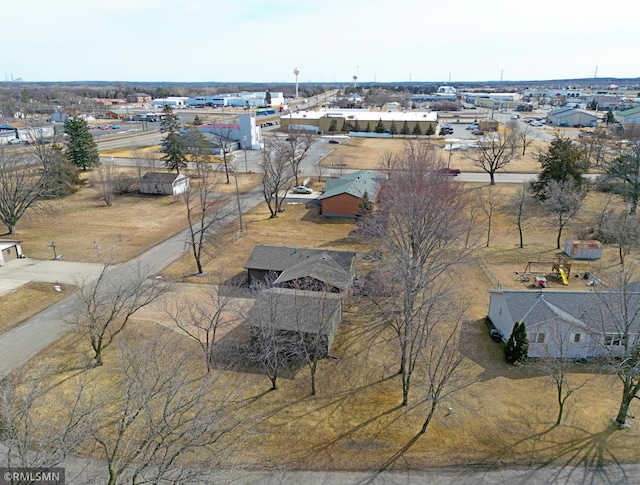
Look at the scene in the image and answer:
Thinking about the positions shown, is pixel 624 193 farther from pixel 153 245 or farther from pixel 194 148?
pixel 194 148

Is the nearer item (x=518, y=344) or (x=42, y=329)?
(x=518, y=344)

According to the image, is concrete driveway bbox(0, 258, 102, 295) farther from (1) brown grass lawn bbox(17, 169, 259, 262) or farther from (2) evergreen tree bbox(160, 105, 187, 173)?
(2) evergreen tree bbox(160, 105, 187, 173)

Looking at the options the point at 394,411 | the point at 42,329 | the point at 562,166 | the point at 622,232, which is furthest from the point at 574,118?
the point at 42,329

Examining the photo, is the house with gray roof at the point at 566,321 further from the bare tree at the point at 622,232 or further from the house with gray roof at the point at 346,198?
the house with gray roof at the point at 346,198

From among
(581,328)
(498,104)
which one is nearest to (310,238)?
(581,328)

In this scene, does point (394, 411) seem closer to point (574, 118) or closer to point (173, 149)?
point (173, 149)

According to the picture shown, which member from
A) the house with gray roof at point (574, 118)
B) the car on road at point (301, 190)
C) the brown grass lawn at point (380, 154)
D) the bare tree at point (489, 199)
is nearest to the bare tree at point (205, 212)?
the car on road at point (301, 190)
